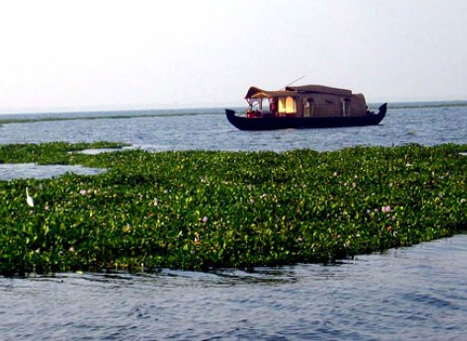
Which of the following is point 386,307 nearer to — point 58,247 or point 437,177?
point 58,247

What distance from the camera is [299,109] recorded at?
77.9 m

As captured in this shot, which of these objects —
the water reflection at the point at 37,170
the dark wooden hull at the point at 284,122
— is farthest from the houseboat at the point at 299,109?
the water reflection at the point at 37,170

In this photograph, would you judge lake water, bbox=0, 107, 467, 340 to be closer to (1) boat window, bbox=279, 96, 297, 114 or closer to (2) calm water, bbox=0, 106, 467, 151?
(2) calm water, bbox=0, 106, 467, 151

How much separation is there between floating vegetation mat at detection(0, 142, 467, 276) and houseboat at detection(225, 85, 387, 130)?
49579 millimetres

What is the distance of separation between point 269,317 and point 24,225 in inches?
264

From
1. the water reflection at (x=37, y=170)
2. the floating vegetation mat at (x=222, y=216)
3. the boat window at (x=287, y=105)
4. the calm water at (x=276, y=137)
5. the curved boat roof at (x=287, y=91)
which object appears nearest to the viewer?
the floating vegetation mat at (x=222, y=216)

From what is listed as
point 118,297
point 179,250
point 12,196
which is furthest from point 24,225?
point 12,196

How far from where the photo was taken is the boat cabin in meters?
77.2

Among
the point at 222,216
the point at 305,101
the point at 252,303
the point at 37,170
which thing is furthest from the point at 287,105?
the point at 252,303

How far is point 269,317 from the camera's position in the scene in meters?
10.8

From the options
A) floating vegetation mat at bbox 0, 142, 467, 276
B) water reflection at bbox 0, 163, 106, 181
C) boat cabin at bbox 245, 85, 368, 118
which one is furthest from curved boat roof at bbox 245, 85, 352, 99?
floating vegetation mat at bbox 0, 142, 467, 276

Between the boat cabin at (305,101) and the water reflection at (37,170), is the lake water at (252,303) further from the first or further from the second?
the boat cabin at (305,101)

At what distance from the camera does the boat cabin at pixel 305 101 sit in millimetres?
77188

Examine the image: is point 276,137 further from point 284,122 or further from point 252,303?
point 252,303
